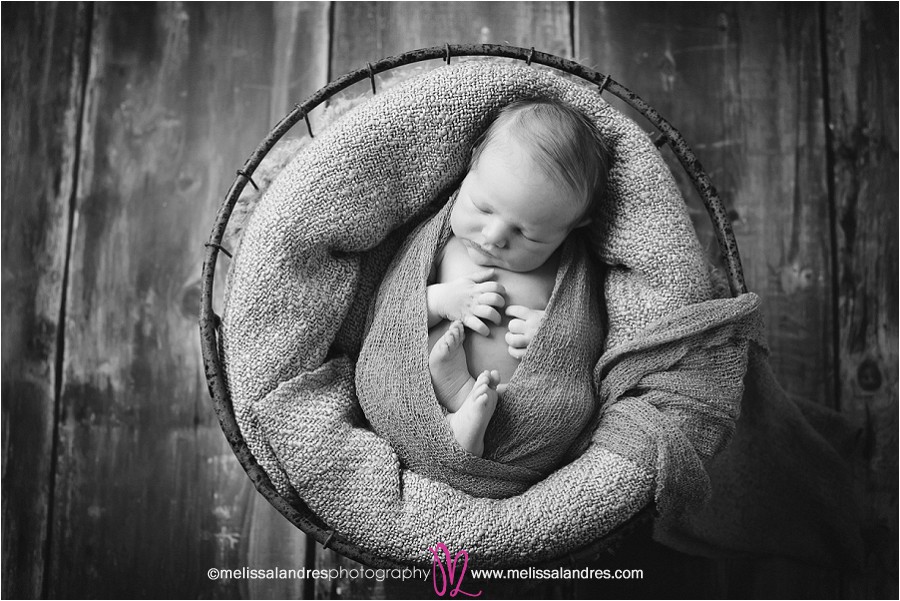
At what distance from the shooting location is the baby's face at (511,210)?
88 centimetres

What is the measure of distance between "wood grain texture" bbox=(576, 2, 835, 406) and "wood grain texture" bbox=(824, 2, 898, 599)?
0.03 meters

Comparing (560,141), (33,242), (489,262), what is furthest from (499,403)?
(33,242)

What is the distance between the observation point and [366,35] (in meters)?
1.25

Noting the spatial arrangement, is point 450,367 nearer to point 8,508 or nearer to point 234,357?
point 234,357

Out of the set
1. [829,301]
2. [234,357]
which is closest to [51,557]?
[234,357]

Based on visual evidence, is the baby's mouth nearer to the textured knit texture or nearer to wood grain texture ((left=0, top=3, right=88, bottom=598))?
the textured knit texture

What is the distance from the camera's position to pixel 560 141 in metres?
0.88

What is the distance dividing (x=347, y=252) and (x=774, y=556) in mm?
828

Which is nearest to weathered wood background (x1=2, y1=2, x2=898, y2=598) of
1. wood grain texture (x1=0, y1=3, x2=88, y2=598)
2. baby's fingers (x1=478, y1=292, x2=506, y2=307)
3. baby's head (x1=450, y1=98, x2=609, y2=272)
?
wood grain texture (x1=0, y1=3, x2=88, y2=598)

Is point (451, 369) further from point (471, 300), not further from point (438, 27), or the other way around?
point (438, 27)

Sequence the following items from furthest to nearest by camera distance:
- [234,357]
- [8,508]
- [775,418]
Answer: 1. [8,508]
2. [775,418]
3. [234,357]

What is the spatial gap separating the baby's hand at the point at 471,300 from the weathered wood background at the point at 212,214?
477mm

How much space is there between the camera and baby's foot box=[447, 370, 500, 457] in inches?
34.0

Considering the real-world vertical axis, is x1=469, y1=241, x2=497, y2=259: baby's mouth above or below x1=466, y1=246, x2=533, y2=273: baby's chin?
above
